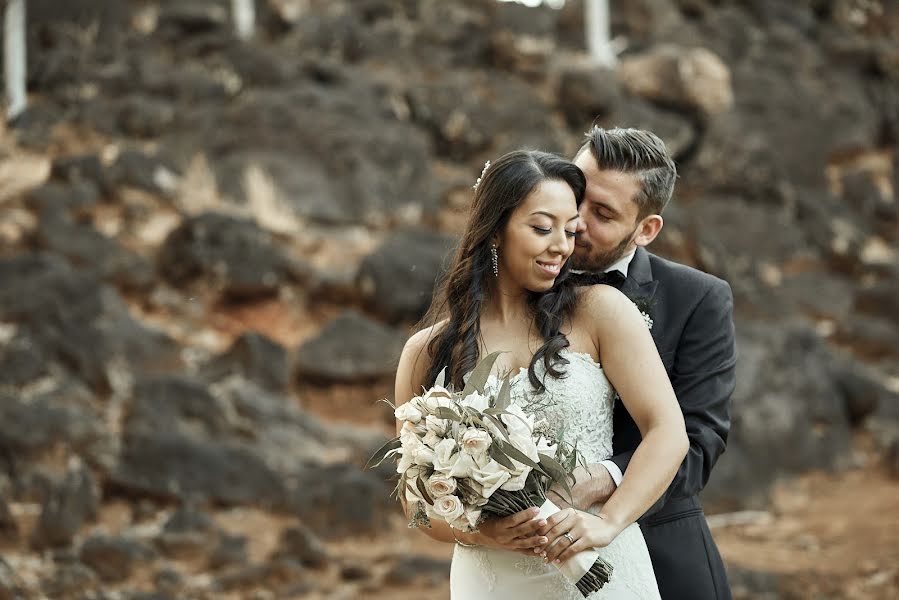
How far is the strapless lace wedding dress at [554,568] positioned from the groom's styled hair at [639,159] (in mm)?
618

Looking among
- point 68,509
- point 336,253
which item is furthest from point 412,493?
point 336,253

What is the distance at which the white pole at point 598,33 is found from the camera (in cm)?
2097

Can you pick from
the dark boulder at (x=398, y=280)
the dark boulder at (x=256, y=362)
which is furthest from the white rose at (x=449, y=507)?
the dark boulder at (x=398, y=280)

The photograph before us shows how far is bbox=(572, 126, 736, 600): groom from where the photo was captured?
347 centimetres

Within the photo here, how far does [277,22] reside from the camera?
1959 cm

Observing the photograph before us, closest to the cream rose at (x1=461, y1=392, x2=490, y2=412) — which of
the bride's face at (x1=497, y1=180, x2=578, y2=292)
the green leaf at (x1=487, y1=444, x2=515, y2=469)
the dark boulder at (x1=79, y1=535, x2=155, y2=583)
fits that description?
the green leaf at (x1=487, y1=444, x2=515, y2=469)

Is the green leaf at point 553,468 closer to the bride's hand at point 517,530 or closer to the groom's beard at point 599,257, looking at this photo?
the bride's hand at point 517,530

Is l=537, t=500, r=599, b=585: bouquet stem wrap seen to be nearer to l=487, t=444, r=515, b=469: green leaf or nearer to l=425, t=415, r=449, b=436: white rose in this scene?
l=487, t=444, r=515, b=469: green leaf

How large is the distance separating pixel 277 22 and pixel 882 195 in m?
11.1

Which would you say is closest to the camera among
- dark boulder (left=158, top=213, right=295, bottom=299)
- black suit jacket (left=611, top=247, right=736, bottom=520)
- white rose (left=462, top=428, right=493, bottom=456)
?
white rose (left=462, top=428, right=493, bottom=456)

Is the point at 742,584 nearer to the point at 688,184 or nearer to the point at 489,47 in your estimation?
the point at 688,184

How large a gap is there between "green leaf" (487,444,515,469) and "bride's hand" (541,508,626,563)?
0.25m

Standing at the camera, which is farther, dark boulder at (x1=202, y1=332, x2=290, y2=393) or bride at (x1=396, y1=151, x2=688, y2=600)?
dark boulder at (x1=202, y1=332, x2=290, y2=393)

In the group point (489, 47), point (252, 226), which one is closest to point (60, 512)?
point (252, 226)
